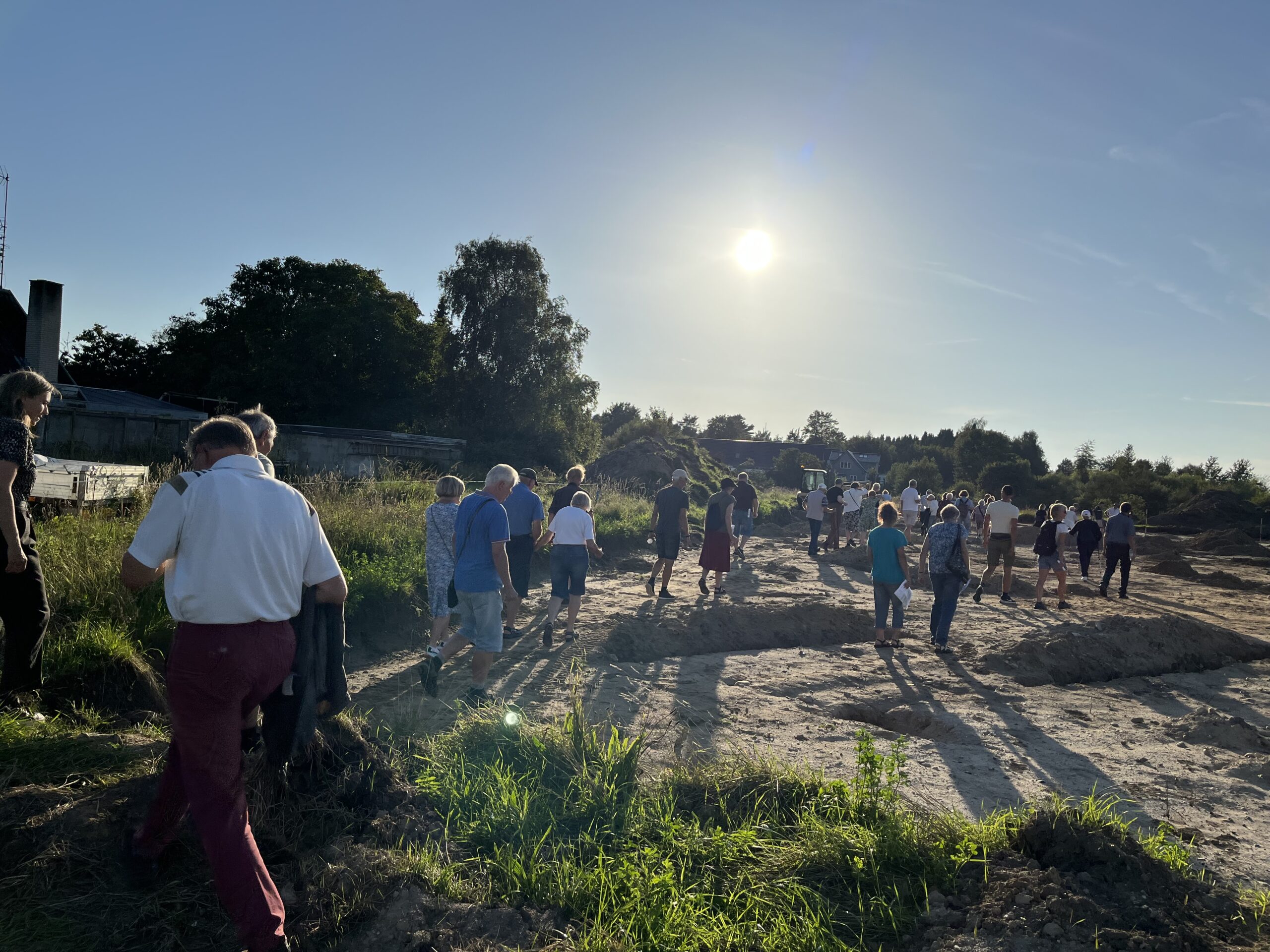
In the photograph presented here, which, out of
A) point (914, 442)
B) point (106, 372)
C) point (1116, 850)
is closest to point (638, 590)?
point (1116, 850)

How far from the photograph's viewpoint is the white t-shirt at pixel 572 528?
26.8 feet

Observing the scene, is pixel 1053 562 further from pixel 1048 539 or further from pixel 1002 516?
pixel 1002 516

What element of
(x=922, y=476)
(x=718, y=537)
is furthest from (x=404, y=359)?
(x=922, y=476)

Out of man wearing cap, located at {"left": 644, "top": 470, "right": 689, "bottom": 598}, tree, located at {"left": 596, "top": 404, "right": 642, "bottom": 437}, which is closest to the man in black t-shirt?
man wearing cap, located at {"left": 644, "top": 470, "right": 689, "bottom": 598}

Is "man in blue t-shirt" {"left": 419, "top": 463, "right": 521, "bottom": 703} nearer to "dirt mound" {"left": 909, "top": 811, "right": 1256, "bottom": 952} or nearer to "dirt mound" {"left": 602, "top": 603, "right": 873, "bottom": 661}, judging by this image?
"dirt mound" {"left": 602, "top": 603, "right": 873, "bottom": 661}

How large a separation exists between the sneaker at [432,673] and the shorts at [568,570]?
202cm

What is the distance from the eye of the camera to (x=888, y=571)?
8828mm

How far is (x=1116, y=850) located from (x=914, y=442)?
350 feet

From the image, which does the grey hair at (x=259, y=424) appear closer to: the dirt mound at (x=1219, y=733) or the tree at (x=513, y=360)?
the dirt mound at (x=1219, y=733)

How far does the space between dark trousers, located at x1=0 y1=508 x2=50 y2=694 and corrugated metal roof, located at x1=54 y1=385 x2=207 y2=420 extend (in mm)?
22940

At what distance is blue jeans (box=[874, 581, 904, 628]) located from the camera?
8.86 m

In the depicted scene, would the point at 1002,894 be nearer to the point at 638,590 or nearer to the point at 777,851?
the point at 777,851

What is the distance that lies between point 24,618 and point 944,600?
8.55m

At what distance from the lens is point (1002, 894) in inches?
123
